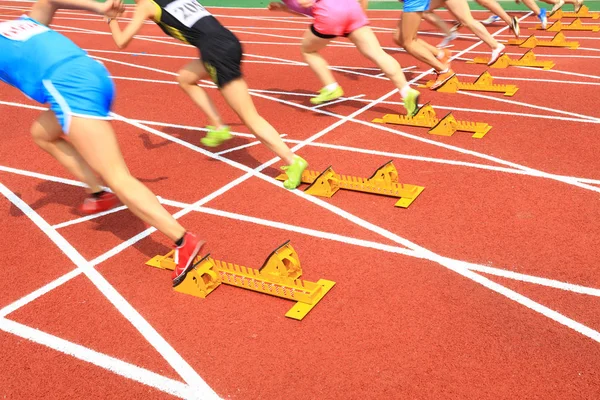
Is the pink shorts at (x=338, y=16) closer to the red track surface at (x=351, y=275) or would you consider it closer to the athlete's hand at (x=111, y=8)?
the red track surface at (x=351, y=275)

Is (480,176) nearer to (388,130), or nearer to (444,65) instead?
(388,130)

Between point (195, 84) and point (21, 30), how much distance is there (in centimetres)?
195

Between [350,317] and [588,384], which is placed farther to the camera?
[350,317]

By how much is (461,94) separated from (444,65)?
416 mm

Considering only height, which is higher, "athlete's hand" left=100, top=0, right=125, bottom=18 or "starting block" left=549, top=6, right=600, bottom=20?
"athlete's hand" left=100, top=0, right=125, bottom=18

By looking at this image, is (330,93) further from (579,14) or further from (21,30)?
(579,14)

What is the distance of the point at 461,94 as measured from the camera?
23.5 feet

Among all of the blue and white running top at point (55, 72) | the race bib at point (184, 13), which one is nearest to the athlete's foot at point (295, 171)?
the race bib at point (184, 13)

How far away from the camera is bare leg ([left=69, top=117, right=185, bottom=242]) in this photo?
3494mm

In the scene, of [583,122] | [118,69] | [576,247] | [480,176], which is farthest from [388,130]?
[118,69]

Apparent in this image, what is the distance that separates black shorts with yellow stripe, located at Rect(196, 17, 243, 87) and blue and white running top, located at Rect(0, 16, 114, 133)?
1091 mm

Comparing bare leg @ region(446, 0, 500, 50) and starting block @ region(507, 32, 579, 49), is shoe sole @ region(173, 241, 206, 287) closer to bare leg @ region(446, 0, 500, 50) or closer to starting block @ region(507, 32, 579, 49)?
bare leg @ region(446, 0, 500, 50)

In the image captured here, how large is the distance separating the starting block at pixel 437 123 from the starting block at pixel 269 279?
2782mm

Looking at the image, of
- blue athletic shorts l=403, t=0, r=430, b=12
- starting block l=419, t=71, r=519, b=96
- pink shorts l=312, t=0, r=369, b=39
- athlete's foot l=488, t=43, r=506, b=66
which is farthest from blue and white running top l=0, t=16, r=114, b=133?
athlete's foot l=488, t=43, r=506, b=66
